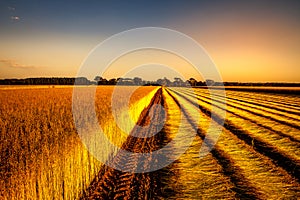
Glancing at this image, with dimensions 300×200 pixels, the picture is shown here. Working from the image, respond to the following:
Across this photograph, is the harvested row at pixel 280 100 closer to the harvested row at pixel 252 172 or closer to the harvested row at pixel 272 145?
the harvested row at pixel 272 145

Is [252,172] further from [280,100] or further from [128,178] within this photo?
[280,100]

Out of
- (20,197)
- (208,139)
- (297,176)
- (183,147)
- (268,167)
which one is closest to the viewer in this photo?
(20,197)

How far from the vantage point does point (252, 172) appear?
24.6ft

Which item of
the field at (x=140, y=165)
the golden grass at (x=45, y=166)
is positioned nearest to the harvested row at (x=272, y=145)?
the field at (x=140, y=165)

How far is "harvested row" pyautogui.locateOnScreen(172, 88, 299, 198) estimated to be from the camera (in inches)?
249

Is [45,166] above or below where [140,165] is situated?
above

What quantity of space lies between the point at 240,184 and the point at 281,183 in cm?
98

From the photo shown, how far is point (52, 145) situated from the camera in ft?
16.4

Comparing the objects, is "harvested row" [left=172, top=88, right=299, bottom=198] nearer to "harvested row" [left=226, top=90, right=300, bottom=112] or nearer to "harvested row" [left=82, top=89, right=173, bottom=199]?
"harvested row" [left=82, top=89, right=173, bottom=199]

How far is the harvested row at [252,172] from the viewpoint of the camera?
6332mm

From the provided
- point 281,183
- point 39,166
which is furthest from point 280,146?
point 39,166

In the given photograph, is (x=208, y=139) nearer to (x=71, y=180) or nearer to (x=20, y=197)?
(x=71, y=180)

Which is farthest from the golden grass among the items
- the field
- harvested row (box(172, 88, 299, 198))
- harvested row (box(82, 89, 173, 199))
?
harvested row (box(172, 88, 299, 198))

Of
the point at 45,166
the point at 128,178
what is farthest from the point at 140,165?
the point at 45,166
